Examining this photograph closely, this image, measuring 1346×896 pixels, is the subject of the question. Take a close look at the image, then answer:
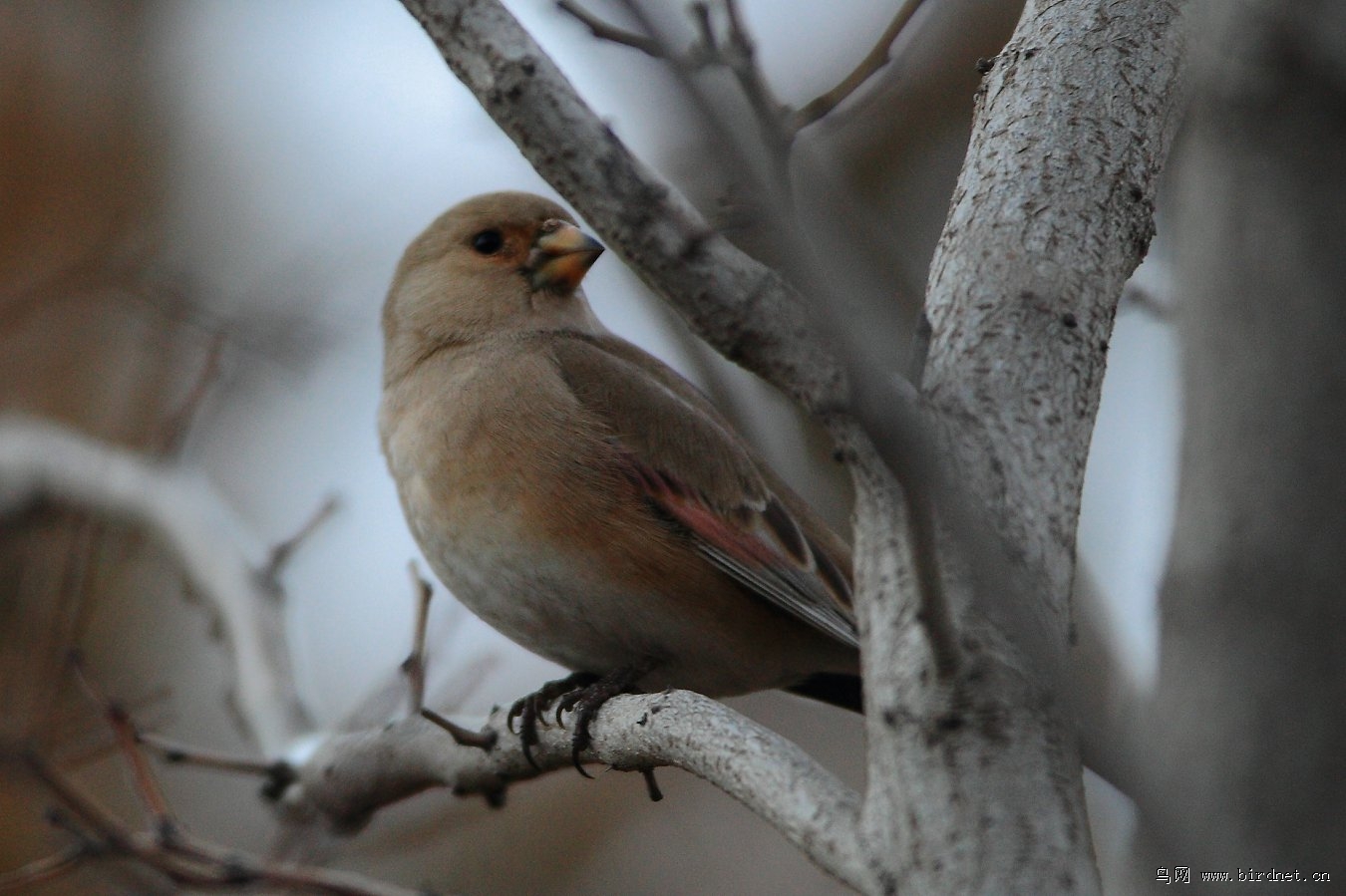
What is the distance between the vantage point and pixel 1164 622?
267 centimetres

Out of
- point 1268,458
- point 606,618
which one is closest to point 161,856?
point 606,618

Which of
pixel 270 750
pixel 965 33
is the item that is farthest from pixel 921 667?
pixel 965 33

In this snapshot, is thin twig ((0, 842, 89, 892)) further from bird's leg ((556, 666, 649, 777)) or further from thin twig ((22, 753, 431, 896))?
bird's leg ((556, 666, 649, 777))

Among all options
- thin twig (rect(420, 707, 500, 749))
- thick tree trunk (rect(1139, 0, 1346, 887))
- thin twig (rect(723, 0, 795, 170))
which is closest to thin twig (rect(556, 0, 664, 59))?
thin twig (rect(723, 0, 795, 170))

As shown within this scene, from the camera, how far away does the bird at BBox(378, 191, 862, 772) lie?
3734mm

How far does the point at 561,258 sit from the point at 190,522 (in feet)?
5.01

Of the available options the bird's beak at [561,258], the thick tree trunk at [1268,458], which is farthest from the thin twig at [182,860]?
the bird's beak at [561,258]

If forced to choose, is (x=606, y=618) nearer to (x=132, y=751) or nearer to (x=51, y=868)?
(x=132, y=751)

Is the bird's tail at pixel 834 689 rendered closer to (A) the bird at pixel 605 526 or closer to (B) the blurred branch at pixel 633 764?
(A) the bird at pixel 605 526

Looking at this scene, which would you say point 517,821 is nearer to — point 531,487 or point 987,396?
point 531,487

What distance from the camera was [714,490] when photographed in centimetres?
405

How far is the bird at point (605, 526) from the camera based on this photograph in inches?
147

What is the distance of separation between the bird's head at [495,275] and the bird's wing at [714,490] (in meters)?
0.25

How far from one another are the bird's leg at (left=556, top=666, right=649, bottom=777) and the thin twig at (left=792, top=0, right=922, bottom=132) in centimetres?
155
